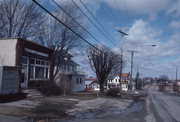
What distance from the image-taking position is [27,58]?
22.3 m

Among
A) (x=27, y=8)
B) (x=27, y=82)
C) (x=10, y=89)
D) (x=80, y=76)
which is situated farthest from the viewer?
(x=80, y=76)

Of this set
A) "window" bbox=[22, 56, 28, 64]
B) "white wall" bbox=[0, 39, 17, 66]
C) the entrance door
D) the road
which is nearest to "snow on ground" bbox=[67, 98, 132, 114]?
the road

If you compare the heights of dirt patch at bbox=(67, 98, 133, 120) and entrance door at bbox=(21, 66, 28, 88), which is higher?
entrance door at bbox=(21, 66, 28, 88)

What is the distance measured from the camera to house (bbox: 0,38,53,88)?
19969 millimetres

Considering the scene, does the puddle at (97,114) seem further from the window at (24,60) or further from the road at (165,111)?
the window at (24,60)

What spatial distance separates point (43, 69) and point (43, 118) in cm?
1549

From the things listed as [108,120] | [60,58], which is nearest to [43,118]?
[108,120]

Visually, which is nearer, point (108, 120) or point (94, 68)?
point (108, 120)

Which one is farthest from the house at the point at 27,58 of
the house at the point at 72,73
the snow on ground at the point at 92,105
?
the house at the point at 72,73

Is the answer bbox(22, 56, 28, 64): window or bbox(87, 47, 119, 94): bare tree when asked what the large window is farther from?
bbox(87, 47, 119, 94): bare tree

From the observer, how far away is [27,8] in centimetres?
3253

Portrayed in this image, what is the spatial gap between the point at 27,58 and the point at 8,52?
8.28ft

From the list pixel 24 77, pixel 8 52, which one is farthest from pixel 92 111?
pixel 8 52

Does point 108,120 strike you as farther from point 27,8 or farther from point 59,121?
point 27,8
